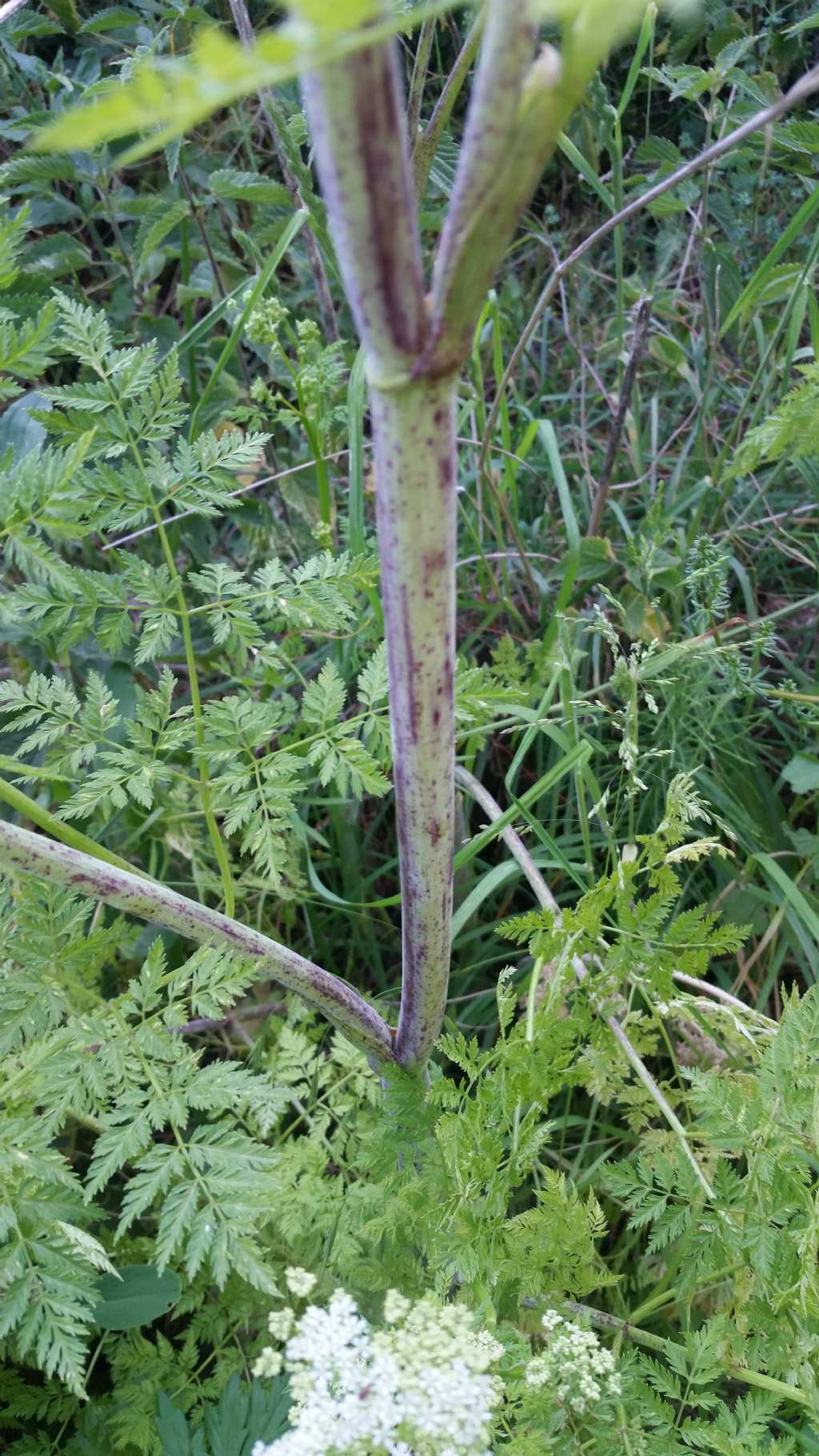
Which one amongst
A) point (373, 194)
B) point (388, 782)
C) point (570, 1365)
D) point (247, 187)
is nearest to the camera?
Answer: point (373, 194)

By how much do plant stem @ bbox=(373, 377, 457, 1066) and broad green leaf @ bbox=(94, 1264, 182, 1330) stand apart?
0.70 meters

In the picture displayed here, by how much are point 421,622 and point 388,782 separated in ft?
1.72

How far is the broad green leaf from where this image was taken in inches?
50.0

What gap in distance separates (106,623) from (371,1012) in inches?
23.8

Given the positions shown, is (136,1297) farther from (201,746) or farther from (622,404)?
(622,404)

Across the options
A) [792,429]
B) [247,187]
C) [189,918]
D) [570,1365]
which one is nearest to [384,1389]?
[570,1365]

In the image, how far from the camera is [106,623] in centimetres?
125

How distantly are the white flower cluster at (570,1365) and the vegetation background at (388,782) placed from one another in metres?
0.06

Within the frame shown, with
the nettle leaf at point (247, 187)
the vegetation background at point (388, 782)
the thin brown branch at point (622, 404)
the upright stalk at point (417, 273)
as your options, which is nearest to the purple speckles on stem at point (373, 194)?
the upright stalk at point (417, 273)

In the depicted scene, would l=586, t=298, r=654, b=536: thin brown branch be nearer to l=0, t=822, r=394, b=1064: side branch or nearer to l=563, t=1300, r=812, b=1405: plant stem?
l=0, t=822, r=394, b=1064: side branch

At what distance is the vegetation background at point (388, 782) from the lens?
3.52 feet

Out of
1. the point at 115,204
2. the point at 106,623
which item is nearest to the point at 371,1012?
the point at 106,623

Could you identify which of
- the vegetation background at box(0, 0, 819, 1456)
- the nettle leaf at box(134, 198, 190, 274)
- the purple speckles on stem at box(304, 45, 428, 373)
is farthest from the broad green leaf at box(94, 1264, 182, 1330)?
the nettle leaf at box(134, 198, 190, 274)

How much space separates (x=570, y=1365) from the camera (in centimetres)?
96
